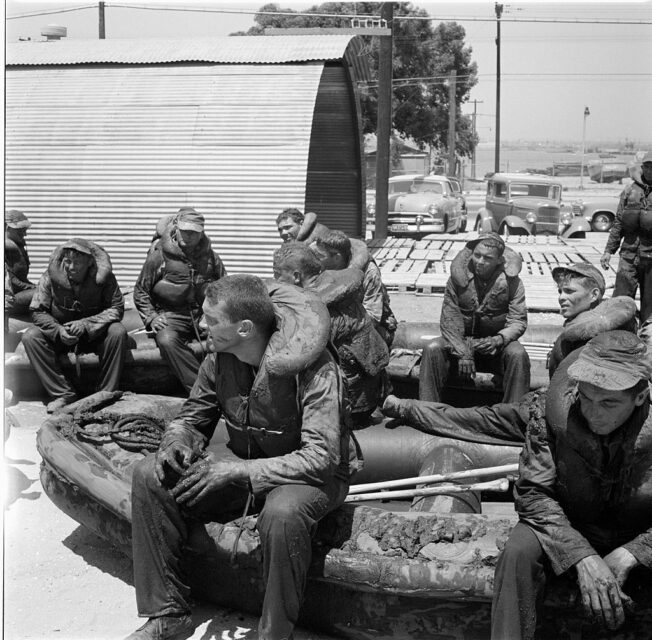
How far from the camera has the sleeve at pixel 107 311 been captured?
816 centimetres

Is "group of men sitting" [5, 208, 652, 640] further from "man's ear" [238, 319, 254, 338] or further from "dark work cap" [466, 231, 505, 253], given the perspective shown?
"dark work cap" [466, 231, 505, 253]

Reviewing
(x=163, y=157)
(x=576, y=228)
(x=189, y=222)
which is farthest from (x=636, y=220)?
(x=576, y=228)

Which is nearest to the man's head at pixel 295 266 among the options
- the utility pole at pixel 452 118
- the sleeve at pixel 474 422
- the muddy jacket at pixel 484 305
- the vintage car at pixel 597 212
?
the sleeve at pixel 474 422

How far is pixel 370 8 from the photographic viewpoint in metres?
40.0

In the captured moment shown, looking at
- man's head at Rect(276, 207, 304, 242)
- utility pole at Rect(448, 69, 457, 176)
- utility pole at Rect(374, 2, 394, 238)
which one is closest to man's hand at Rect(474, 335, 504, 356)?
man's head at Rect(276, 207, 304, 242)

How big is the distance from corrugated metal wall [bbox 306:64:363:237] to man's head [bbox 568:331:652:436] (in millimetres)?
13106

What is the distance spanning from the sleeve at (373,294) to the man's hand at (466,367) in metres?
0.83

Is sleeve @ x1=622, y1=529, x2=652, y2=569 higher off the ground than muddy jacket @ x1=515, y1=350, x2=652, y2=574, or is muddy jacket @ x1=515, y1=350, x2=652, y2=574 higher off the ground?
muddy jacket @ x1=515, y1=350, x2=652, y2=574

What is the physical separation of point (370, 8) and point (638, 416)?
126 feet

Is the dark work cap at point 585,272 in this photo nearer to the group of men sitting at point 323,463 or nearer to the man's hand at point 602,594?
the group of men sitting at point 323,463

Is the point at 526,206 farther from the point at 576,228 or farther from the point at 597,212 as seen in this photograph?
the point at 597,212

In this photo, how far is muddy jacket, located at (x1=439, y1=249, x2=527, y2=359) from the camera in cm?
721

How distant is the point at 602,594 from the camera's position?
3670mm

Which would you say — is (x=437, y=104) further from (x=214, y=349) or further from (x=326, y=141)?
(x=214, y=349)
